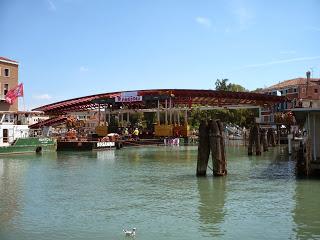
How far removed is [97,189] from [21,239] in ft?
28.9

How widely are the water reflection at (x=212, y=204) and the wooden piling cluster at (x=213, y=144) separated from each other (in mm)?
719

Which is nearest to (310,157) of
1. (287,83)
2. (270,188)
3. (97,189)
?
(270,188)

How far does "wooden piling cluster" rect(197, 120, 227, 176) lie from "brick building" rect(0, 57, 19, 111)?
1695 inches

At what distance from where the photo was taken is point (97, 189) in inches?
837

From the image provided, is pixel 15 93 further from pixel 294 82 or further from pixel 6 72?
pixel 294 82

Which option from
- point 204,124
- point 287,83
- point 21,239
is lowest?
point 21,239

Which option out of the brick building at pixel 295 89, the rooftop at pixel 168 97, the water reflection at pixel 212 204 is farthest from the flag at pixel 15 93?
the water reflection at pixel 212 204

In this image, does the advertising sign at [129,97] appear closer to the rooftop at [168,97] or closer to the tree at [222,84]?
the rooftop at [168,97]

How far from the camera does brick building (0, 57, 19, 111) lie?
61.4m

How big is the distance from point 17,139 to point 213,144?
2885cm

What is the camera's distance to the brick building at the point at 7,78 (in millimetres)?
61359

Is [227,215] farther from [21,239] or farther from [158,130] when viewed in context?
[158,130]

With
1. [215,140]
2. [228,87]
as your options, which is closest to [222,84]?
[228,87]

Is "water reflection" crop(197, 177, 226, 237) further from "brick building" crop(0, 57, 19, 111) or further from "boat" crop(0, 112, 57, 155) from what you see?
→ "brick building" crop(0, 57, 19, 111)
